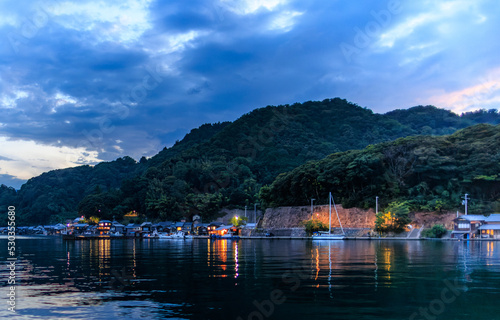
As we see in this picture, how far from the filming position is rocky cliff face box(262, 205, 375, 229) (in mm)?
74125

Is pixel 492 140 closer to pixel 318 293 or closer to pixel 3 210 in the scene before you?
pixel 318 293

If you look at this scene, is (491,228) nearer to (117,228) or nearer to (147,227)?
(147,227)

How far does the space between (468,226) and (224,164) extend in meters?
83.9

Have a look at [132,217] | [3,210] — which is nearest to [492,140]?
[132,217]

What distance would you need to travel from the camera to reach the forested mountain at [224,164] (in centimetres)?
12210

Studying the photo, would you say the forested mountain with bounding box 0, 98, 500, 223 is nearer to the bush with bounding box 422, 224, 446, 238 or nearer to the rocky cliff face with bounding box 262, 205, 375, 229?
the rocky cliff face with bounding box 262, 205, 375, 229

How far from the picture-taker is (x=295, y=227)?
81312 millimetres

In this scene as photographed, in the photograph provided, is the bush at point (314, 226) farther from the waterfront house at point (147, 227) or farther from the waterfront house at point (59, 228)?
the waterfront house at point (59, 228)

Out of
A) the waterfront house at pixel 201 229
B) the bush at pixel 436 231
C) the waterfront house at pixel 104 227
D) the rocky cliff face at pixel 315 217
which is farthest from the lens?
the waterfront house at pixel 104 227

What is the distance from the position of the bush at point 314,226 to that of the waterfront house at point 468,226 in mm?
21649

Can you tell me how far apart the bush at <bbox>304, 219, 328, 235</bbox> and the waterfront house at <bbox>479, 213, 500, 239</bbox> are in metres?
24.8

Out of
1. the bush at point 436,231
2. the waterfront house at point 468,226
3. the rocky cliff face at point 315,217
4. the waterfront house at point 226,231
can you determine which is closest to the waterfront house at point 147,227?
the waterfront house at point 226,231

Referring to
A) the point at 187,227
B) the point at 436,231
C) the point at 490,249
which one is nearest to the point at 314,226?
the point at 436,231

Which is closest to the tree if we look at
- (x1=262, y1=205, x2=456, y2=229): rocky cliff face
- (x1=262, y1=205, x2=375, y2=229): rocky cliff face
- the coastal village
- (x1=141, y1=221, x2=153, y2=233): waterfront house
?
the coastal village
